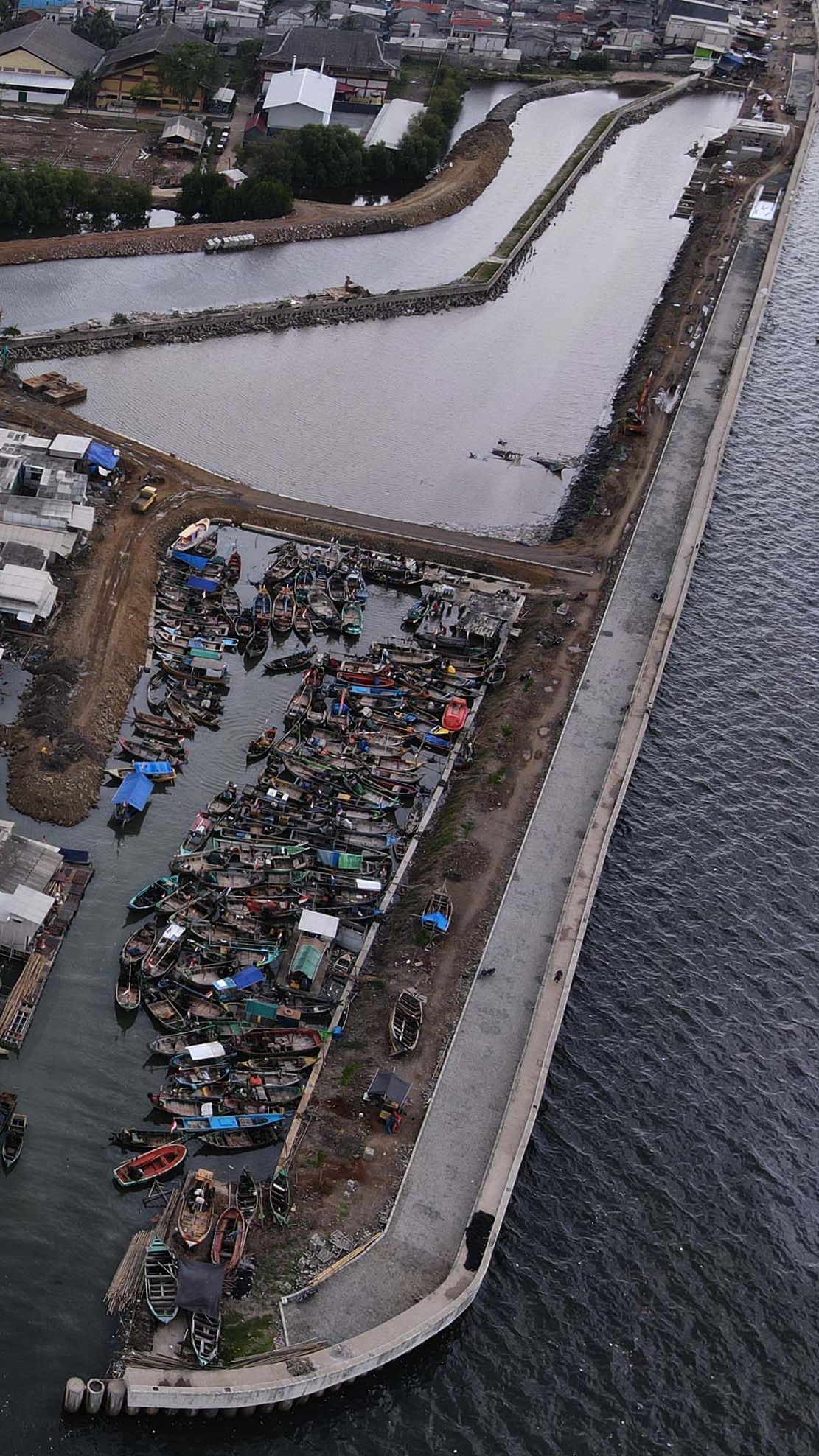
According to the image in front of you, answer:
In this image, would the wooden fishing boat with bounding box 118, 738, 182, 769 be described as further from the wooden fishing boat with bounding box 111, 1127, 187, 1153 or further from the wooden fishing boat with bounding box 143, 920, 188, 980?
the wooden fishing boat with bounding box 111, 1127, 187, 1153

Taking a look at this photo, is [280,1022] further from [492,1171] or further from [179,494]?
[179,494]

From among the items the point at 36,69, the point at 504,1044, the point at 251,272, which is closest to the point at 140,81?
the point at 36,69

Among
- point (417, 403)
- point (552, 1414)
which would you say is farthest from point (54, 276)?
point (552, 1414)

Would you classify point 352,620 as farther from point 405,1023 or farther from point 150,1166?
point 150,1166

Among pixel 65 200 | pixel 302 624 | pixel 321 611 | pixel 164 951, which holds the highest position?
pixel 65 200

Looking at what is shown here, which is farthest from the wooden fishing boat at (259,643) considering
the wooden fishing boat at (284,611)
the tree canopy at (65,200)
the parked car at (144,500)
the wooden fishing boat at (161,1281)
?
the tree canopy at (65,200)

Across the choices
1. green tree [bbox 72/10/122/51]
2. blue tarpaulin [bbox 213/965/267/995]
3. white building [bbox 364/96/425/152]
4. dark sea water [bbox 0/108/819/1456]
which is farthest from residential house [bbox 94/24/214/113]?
blue tarpaulin [bbox 213/965/267/995]
